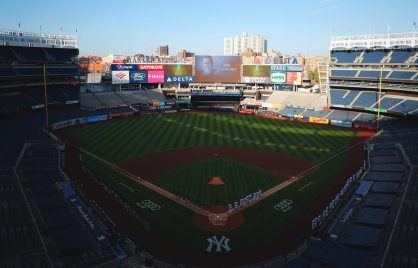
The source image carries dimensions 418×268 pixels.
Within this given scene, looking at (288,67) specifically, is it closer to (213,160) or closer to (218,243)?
(213,160)

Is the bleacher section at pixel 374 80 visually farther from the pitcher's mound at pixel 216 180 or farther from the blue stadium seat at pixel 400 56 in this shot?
the pitcher's mound at pixel 216 180

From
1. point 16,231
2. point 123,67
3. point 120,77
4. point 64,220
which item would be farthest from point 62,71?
point 16,231

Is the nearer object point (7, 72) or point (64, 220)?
point (64, 220)

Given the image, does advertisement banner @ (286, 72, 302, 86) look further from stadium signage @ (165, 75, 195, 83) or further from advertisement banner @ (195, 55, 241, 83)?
stadium signage @ (165, 75, 195, 83)

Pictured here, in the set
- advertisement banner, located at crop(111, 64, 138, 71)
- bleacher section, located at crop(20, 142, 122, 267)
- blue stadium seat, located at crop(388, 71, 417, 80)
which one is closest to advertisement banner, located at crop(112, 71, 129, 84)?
advertisement banner, located at crop(111, 64, 138, 71)

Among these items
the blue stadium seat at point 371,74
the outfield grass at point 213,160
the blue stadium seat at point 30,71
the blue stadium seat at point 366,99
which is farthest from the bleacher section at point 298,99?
the blue stadium seat at point 30,71

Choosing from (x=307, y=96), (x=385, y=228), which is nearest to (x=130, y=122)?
(x=307, y=96)

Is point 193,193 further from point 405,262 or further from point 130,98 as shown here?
point 130,98
